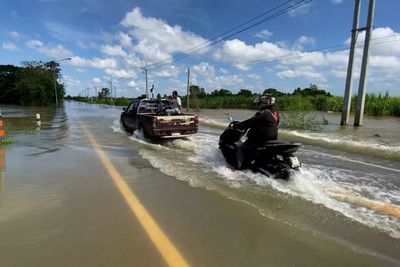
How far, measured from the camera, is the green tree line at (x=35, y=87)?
209 feet

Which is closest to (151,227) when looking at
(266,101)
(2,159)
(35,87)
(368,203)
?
(368,203)

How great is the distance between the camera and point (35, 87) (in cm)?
6322

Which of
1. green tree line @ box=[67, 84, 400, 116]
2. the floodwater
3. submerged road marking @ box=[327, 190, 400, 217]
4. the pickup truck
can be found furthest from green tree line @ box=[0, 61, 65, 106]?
submerged road marking @ box=[327, 190, 400, 217]

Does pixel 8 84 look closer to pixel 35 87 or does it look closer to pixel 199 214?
pixel 35 87

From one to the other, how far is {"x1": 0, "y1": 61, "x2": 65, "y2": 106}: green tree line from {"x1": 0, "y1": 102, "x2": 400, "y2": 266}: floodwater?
202 feet

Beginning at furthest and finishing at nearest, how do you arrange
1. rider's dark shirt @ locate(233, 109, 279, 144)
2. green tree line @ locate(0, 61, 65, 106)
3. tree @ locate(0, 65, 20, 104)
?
tree @ locate(0, 65, 20, 104) < green tree line @ locate(0, 61, 65, 106) < rider's dark shirt @ locate(233, 109, 279, 144)

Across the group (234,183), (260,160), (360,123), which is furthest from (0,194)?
(360,123)

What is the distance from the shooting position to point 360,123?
798 inches

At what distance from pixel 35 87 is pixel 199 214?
219 ft

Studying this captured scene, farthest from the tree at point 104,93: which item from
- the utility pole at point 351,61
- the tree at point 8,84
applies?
the utility pole at point 351,61

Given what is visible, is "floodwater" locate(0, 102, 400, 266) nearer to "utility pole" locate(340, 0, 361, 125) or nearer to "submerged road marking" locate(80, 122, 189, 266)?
"submerged road marking" locate(80, 122, 189, 266)

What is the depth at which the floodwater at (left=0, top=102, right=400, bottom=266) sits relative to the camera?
3527 millimetres

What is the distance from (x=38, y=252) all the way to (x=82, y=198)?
6.26ft

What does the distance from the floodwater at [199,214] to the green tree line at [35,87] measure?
6154 centimetres
